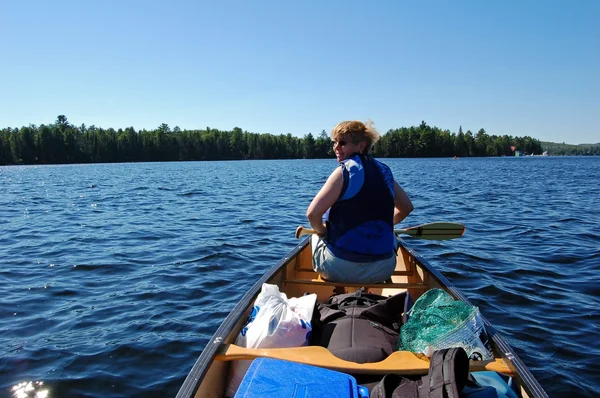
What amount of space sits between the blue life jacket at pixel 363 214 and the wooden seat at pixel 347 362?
1.61 m

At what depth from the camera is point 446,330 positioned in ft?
9.39

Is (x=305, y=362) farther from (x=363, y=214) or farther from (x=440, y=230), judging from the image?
(x=440, y=230)

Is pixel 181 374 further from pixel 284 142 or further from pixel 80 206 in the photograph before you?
pixel 284 142

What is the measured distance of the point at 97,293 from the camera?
6.70m

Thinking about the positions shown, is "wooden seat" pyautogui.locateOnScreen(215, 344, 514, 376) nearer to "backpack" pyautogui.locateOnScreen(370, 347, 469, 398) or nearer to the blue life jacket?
"backpack" pyautogui.locateOnScreen(370, 347, 469, 398)

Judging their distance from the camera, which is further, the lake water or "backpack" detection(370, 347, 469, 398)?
the lake water

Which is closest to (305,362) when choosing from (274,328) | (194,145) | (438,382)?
(274,328)

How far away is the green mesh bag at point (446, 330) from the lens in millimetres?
2826

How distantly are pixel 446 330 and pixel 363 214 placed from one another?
1.51 meters

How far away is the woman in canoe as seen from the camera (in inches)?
160

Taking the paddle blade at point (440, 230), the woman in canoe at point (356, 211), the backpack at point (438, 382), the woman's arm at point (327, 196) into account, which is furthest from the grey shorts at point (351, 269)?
the backpack at point (438, 382)

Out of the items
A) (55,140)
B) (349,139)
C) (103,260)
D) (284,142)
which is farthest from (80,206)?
(284,142)

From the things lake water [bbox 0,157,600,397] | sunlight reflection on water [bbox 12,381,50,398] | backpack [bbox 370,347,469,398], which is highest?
backpack [bbox 370,347,469,398]

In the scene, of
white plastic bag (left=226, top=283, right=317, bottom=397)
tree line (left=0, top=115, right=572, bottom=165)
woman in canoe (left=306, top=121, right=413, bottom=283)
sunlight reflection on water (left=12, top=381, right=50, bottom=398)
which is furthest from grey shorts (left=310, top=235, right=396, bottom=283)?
tree line (left=0, top=115, right=572, bottom=165)
